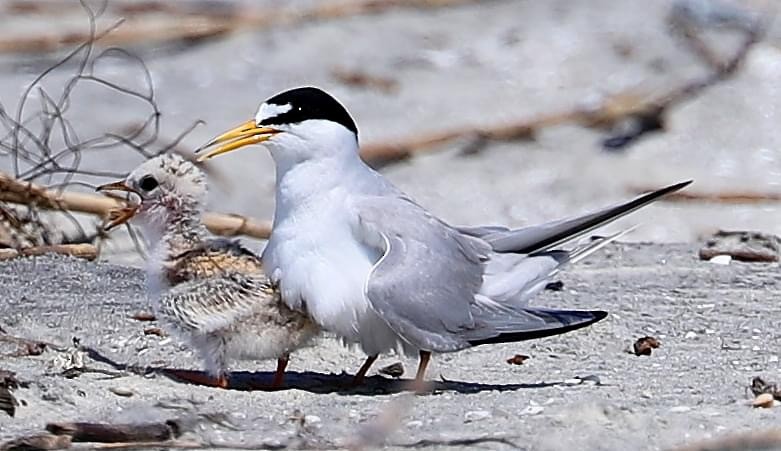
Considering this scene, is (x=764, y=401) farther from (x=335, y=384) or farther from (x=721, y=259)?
(x=721, y=259)

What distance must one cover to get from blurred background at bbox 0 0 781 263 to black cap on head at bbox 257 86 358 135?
2.06m

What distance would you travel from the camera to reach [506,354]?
4.61 metres

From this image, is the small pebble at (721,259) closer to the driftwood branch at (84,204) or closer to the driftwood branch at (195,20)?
the driftwood branch at (84,204)

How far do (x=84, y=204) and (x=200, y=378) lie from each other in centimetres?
212

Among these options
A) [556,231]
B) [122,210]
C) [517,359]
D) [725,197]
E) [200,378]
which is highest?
[122,210]

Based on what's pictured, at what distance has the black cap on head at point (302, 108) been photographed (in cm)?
416

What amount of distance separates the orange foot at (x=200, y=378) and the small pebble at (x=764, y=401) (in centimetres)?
120

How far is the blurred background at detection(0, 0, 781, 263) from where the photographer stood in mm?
7523

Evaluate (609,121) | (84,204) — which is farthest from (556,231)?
(609,121)

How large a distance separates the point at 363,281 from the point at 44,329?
1009mm

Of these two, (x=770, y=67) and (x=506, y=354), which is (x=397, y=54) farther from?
(x=506, y=354)

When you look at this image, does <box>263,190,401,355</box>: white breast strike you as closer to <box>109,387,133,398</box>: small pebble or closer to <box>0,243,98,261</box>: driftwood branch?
<box>109,387,133,398</box>: small pebble

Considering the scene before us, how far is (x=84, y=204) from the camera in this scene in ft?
20.2

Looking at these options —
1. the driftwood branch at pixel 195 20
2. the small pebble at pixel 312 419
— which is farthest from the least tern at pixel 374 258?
the driftwood branch at pixel 195 20
